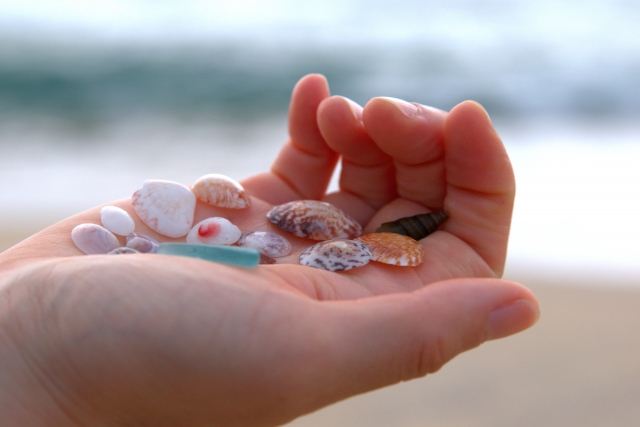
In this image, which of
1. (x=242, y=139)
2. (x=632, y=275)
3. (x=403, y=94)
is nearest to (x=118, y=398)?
(x=632, y=275)

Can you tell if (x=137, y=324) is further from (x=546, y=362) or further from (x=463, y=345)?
(x=546, y=362)

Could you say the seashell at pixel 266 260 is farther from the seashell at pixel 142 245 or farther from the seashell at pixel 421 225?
the seashell at pixel 421 225

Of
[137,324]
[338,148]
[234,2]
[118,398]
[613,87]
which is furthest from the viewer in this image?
[234,2]

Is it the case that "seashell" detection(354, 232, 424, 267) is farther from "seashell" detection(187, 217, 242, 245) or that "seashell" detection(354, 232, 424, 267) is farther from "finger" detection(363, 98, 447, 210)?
"seashell" detection(187, 217, 242, 245)

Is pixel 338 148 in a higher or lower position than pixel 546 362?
higher

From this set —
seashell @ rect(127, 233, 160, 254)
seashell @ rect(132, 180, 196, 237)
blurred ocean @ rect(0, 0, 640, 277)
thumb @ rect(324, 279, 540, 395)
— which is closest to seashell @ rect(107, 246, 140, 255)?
seashell @ rect(127, 233, 160, 254)

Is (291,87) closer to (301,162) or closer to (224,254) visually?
(301,162)

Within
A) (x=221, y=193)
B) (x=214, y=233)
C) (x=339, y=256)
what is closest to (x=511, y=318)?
(x=339, y=256)
